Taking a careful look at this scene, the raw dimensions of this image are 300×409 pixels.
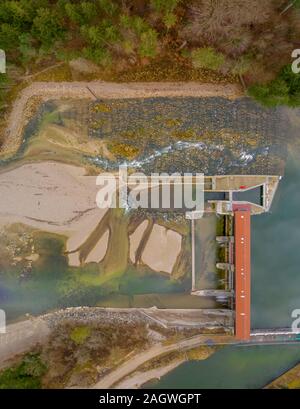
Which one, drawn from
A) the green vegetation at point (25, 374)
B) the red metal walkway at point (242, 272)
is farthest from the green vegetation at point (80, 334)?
the red metal walkway at point (242, 272)

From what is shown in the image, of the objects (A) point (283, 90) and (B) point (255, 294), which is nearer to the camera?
(A) point (283, 90)

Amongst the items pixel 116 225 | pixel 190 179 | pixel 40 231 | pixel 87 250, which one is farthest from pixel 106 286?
pixel 190 179

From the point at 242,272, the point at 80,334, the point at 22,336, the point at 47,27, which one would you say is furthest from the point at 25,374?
the point at 47,27

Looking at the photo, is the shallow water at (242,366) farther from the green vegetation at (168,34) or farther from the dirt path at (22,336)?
the green vegetation at (168,34)

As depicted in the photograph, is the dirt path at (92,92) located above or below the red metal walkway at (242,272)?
above

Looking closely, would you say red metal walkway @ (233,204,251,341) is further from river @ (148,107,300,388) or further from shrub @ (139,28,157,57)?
shrub @ (139,28,157,57)

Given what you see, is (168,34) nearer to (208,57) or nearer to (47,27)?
(208,57)

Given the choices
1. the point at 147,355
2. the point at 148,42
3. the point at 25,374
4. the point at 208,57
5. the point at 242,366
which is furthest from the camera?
the point at 242,366
